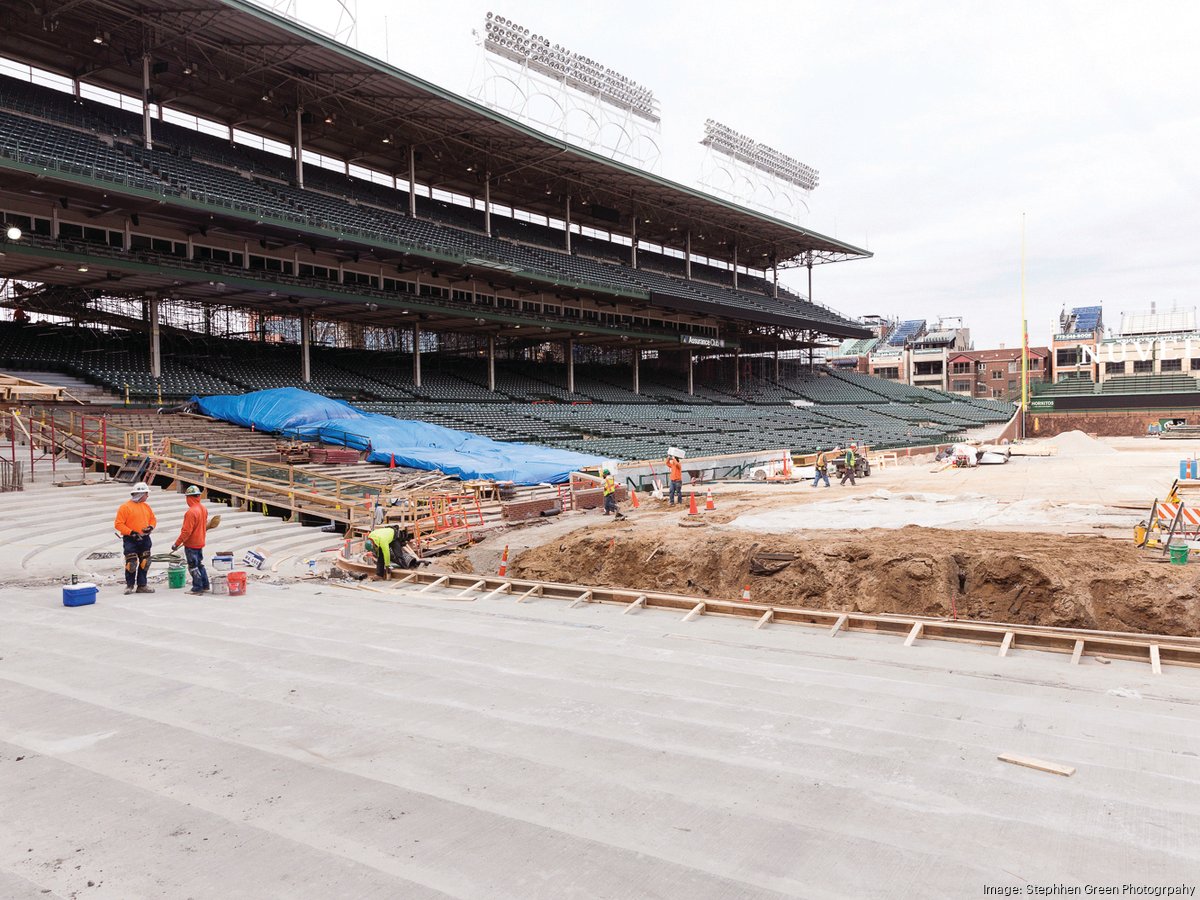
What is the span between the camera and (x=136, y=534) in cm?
1116

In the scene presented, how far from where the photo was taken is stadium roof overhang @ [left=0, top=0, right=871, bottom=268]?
31.0 m

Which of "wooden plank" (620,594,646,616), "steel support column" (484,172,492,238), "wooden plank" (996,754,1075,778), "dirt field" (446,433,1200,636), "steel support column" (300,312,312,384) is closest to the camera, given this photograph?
"wooden plank" (996,754,1075,778)

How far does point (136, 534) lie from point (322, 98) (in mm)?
33998

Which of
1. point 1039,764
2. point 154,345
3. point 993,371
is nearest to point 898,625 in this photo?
point 1039,764

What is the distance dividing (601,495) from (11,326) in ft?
94.6

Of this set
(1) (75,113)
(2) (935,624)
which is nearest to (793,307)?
(1) (75,113)

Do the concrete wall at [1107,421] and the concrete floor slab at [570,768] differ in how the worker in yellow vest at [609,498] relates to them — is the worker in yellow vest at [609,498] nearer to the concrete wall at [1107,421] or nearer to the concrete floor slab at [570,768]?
the concrete floor slab at [570,768]

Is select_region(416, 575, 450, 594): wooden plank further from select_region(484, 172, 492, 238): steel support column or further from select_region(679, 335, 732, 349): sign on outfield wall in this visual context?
select_region(679, 335, 732, 349): sign on outfield wall

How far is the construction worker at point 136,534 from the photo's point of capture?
10859 mm

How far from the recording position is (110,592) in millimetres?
11367

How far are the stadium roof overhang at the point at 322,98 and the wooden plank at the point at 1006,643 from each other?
33.7 metres

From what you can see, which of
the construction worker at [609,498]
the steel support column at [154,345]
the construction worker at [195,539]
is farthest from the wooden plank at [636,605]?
the steel support column at [154,345]

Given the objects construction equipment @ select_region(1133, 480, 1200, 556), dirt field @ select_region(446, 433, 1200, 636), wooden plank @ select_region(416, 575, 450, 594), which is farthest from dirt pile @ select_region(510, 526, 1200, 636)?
wooden plank @ select_region(416, 575, 450, 594)

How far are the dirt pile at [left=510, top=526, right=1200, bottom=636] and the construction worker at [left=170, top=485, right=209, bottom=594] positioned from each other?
5.89 m
